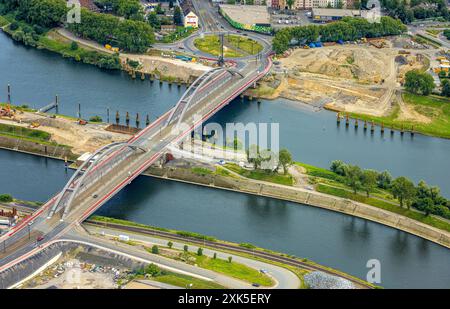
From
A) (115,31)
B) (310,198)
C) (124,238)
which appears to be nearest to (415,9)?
(115,31)

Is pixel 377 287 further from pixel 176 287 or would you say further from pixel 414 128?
pixel 414 128

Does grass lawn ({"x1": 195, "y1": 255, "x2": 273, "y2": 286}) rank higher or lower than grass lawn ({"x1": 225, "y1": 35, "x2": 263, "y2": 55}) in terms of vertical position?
lower

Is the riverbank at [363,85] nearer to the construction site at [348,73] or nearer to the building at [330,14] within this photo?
the construction site at [348,73]

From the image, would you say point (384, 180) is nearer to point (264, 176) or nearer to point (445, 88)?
point (264, 176)

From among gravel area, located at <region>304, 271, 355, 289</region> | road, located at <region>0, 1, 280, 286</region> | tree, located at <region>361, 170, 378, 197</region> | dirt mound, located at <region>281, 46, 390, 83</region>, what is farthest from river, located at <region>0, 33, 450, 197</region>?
gravel area, located at <region>304, 271, 355, 289</region>

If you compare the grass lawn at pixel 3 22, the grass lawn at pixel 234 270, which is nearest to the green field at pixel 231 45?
the grass lawn at pixel 3 22

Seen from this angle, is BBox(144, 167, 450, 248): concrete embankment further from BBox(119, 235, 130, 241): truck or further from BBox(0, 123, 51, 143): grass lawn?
BBox(119, 235, 130, 241): truck
